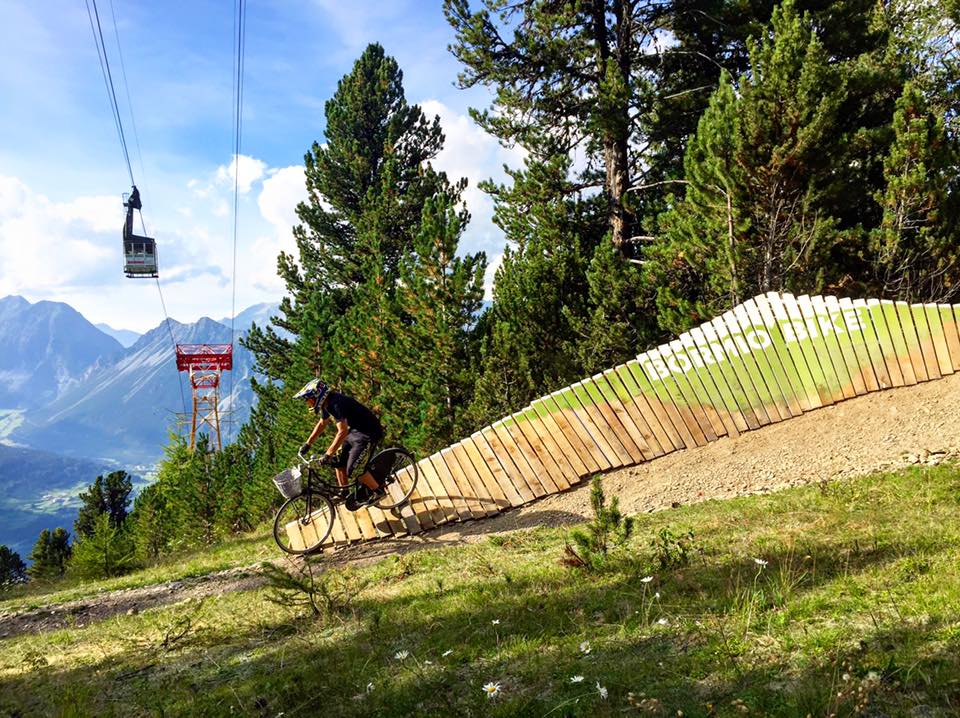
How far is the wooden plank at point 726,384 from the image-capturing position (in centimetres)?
986

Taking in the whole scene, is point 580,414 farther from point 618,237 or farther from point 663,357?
point 618,237

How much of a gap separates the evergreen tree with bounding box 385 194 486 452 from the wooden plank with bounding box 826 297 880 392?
7.94 m

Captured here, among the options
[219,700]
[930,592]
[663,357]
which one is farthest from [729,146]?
[219,700]

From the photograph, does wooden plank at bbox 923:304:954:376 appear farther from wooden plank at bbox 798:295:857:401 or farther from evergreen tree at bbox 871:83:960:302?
evergreen tree at bbox 871:83:960:302

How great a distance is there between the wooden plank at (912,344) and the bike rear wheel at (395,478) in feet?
25.1

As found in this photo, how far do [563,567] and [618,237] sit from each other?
12.0 meters

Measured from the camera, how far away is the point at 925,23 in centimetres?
1767

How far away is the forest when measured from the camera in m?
11.3

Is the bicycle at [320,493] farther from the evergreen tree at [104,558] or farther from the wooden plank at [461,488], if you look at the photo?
the evergreen tree at [104,558]

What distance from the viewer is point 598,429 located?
412 inches

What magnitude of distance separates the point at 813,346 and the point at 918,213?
422 centimetres

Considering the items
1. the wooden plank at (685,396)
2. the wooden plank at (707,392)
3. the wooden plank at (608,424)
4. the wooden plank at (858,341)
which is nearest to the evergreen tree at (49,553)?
the wooden plank at (608,424)

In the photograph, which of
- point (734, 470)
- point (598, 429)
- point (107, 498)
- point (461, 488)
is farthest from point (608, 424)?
point (107, 498)

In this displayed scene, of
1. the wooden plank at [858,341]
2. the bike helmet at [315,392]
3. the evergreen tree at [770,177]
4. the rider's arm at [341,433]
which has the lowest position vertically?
the wooden plank at [858,341]
